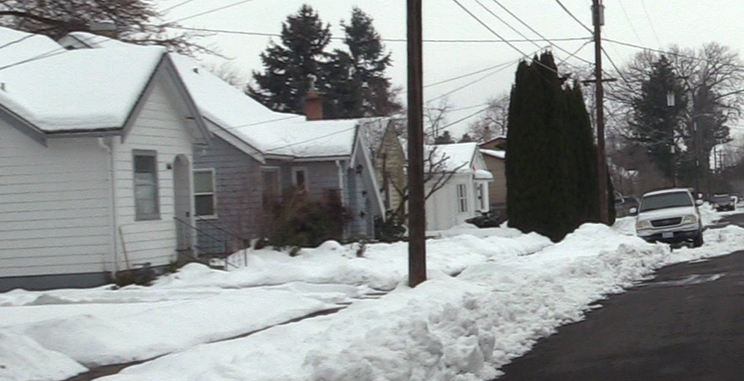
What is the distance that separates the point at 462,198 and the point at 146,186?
32980 millimetres

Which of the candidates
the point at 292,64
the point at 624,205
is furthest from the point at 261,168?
the point at 624,205

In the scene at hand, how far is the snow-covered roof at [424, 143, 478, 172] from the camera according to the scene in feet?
172

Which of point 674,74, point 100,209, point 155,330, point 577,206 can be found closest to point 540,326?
point 155,330

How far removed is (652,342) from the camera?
12.1m

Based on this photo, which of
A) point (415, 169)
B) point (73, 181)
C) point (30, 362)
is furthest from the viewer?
point (73, 181)

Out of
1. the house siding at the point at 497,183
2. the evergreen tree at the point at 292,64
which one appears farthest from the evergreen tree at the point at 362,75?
the house siding at the point at 497,183

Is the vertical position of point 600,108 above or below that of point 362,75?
below

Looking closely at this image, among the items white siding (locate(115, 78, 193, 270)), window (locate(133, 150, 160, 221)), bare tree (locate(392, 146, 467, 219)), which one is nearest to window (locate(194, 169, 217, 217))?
white siding (locate(115, 78, 193, 270))

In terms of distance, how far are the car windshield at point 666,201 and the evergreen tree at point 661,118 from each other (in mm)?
52568

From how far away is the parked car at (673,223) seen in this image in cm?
3027

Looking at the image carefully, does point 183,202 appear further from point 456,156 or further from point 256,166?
point 456,156

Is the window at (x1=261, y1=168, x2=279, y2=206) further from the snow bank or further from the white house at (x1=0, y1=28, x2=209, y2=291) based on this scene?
the snow bank

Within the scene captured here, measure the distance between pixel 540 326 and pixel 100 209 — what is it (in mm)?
10753

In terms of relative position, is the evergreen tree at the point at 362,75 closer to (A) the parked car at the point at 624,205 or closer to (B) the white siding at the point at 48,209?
(A) the parked car at the point at 624,205
